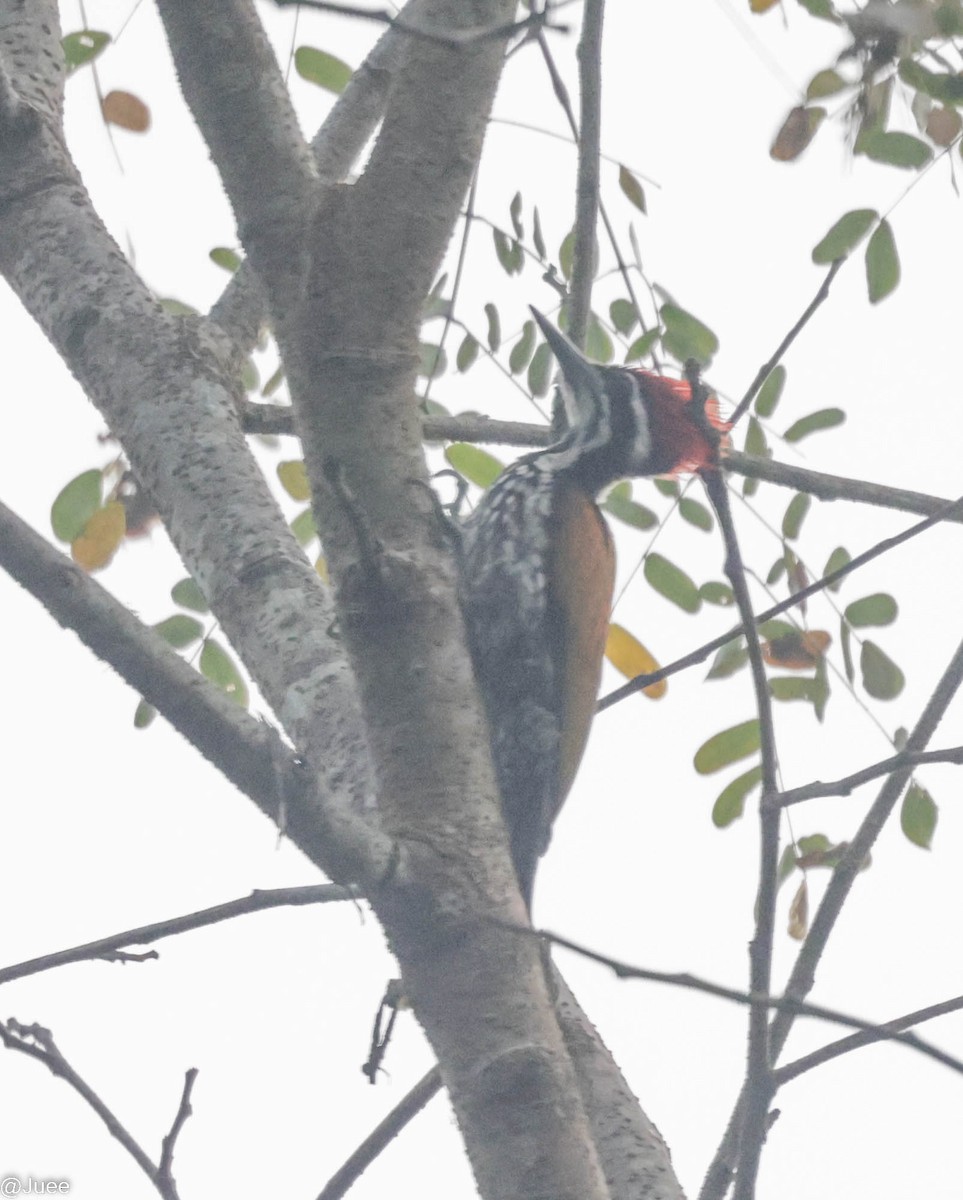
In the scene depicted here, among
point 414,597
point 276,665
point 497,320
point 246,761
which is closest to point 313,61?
point 497,320

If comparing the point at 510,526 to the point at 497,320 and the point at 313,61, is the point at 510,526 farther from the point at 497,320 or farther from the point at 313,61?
the point at 313,61

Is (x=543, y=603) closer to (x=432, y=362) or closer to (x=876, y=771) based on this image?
(x=432, y=362)

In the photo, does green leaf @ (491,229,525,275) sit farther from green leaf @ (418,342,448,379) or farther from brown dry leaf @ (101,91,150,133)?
brown dry leaf @ (101,91,150,133)

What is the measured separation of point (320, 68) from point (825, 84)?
1.42 meters

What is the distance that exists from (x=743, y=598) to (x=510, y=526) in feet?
8.21

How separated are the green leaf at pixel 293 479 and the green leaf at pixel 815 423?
3.60ft

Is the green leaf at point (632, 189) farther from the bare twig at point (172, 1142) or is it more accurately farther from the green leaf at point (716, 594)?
the bare twig at point (172, 1142)

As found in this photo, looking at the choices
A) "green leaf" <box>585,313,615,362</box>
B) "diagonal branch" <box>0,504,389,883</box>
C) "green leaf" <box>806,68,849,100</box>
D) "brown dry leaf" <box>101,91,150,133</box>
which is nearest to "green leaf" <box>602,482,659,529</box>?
"green leaf" <box>585,313,615,362</box>

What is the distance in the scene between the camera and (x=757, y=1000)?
1389 mm

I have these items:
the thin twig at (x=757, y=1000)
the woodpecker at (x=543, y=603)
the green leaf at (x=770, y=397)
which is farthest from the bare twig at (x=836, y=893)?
the woodpecker at (x=543, y=603)

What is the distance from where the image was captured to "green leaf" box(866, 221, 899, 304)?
2885mm

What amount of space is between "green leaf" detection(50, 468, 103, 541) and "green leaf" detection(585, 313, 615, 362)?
44.0 inches

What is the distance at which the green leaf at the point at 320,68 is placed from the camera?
143 inches

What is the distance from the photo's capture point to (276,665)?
99.2 inches
